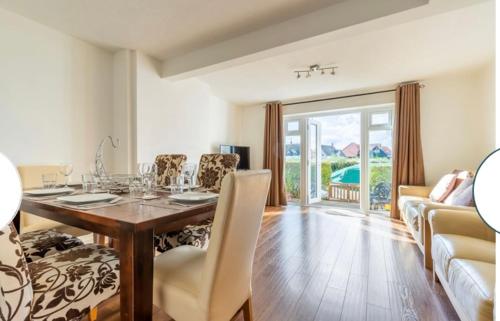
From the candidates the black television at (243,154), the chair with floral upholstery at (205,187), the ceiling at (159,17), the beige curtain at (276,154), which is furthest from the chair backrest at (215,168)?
the beige curtain at (276,154)

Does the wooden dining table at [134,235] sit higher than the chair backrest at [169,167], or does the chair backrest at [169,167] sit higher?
the chair backrest at [169,167]

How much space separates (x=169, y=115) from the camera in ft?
11.1

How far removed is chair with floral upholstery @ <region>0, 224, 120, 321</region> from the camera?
0.74 metres

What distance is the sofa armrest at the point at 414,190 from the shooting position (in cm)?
347

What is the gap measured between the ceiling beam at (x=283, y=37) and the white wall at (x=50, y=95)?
0.95 meters

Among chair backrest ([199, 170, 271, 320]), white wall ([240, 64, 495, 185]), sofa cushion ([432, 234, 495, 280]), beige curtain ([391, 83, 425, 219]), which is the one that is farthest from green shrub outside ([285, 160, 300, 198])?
chair backrest ([199, 170, 271, 320])

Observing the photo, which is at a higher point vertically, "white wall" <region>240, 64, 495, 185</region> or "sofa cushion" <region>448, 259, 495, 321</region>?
"white wall" <region>240, 64, 495, 185</region>

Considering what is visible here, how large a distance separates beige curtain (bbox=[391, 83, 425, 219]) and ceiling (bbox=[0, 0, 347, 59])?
2.66 m

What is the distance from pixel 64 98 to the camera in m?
2.56

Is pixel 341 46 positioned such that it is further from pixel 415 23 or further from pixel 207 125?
pixel 207 125

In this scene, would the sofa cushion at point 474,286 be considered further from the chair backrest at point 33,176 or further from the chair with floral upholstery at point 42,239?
the chair backrest at point 33,176

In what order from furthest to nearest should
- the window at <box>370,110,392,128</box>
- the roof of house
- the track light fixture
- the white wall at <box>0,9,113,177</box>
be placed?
1. the roof of house
2. the window at <box>370,110,392,128</box>
3. the track light fixture
4. the white wall at <box>0,9,113,177</box>

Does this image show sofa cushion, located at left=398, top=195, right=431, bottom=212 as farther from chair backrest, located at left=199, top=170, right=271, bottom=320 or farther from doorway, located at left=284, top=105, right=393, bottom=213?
chair backrest, located at left=199, top=170, right=271, bottom=320

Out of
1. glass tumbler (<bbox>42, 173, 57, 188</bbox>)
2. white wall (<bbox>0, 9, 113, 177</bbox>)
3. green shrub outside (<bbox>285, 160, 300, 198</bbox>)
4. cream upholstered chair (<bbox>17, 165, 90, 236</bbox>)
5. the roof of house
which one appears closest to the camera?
glass tumbler (<bbox>42, 173, 57, 188</bbox>)
